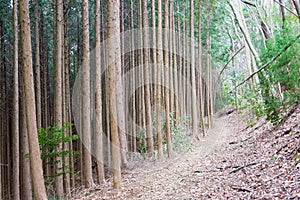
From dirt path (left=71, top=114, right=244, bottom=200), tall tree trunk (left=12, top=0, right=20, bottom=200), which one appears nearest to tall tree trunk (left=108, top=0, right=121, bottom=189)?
dirt path (left=71, top=114, right=244, bottom=200)

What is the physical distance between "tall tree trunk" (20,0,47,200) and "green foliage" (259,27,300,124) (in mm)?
6325

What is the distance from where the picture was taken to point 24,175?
13.2m

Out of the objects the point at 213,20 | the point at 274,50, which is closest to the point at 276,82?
the point at 274,50

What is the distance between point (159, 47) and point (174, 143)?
17.9 feet

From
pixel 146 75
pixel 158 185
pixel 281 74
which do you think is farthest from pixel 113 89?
pixel 146 75

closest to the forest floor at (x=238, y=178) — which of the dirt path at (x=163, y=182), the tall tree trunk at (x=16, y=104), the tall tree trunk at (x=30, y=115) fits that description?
the dirt path at (x=163, y=182)

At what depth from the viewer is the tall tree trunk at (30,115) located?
7.23m

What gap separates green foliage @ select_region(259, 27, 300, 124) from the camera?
8.82 meters

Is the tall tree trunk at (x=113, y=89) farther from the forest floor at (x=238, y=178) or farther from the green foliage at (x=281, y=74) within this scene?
the green foliage at (x=281, y=74)

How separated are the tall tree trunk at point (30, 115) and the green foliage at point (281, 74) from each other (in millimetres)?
6325

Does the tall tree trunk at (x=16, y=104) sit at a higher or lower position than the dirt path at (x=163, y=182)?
higher

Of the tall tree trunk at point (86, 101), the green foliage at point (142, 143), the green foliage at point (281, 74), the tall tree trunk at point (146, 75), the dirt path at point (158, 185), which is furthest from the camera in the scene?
the green foliage at point (142, 143)

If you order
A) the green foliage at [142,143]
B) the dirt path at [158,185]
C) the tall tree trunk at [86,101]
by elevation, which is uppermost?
the tall tree trunk at [86,101]

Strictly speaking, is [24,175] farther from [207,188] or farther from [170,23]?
[170,23]
